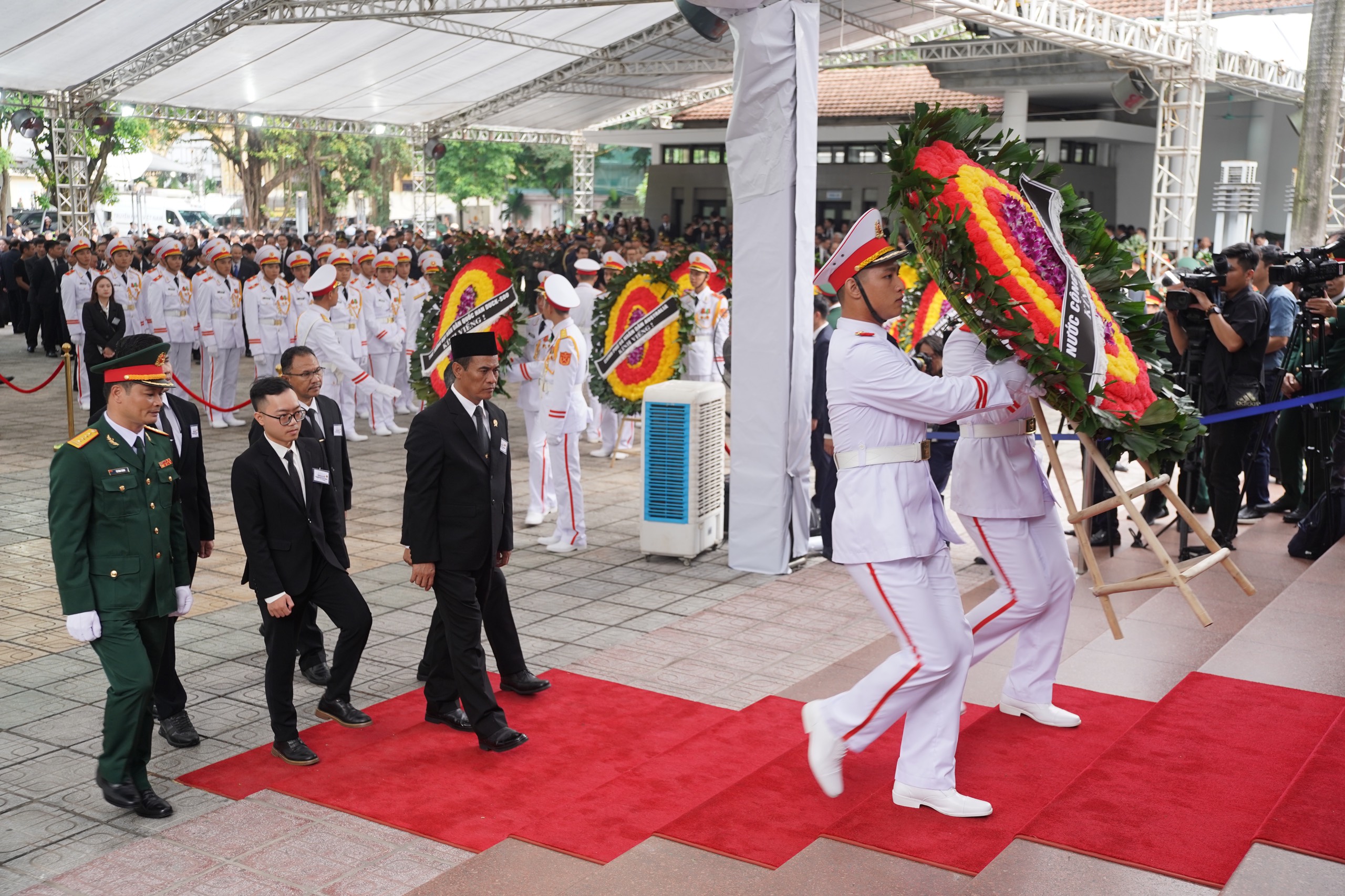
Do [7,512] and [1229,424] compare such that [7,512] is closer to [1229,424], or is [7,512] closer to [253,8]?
[1229,424]

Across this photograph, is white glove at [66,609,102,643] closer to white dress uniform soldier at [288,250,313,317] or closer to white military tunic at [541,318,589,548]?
white military tunic at [541,318,589,548]

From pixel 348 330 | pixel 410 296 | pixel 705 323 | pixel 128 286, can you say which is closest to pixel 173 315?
pixel 128 286

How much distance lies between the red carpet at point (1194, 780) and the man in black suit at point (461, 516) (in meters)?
2.35

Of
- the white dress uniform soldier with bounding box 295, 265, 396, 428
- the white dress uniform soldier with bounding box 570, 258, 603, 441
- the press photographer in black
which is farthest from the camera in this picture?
the white dress uniform soldier with bounding box 570, 258, 603, 441

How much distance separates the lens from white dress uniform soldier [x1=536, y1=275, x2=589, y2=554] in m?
8.63

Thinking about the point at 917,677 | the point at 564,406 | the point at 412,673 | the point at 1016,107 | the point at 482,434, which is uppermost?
the point at 1016,107

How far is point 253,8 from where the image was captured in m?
20.3

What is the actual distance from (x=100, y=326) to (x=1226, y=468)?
421 inches

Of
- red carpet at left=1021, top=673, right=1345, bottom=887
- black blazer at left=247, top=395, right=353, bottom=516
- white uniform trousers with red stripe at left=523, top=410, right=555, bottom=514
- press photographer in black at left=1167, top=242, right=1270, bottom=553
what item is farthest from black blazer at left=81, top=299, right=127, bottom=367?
red carpet at left=1021, top=673, right=1345, bottom=887

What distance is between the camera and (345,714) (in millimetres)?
5555

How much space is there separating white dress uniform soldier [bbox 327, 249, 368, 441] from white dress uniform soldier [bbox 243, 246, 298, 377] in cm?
65

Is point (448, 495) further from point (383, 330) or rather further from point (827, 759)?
point (383, 330)

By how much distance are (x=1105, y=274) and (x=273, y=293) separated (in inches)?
435

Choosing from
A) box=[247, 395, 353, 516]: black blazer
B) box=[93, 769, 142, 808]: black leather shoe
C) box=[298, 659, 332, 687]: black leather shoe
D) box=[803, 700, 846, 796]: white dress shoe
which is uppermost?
box=[247, 395, 353, 516]: black blazer
